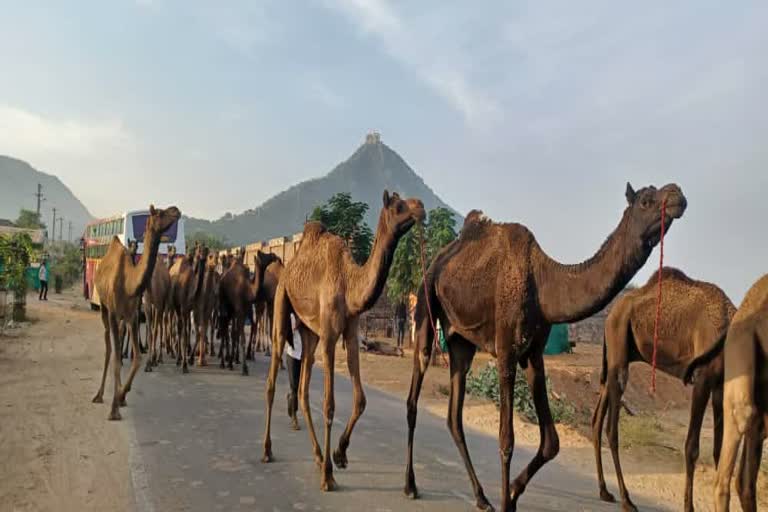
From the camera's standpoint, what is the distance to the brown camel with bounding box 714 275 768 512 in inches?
127

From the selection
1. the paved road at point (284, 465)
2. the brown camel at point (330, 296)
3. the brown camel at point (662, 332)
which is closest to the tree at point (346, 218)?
the paved road at point (284, 465)

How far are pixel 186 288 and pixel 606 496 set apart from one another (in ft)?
34.4

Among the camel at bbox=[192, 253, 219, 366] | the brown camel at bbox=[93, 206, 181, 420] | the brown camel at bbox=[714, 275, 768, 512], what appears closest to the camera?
the brown camel at bbox=[714, 275, 768, 512]

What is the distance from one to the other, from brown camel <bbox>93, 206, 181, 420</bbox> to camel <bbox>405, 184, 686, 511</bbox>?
4.38m

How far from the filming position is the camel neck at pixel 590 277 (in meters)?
4.02

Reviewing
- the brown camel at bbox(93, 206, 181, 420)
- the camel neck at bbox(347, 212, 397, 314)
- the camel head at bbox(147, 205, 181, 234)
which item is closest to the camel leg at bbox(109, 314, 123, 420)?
the brown camel at bbox(93, 206, 181, 420)

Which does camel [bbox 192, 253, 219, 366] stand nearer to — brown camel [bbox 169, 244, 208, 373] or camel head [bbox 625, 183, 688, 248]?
brown camel [bbox 169, 244, 208, 373]

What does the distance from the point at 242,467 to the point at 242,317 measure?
24.5 feet

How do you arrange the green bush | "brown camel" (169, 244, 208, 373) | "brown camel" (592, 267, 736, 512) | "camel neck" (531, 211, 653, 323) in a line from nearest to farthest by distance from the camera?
1. "camel neck" (531, 211, 653, 323)
2. "brown camel" (592, 267, 736, 512)
3. the green bush
4. "brown camel" (169, 244, 208, 373)

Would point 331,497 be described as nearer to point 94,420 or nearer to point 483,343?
point 483,343

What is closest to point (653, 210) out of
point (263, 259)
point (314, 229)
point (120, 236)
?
point (314, 229)

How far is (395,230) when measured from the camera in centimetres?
512

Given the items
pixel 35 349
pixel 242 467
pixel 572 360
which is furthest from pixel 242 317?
pixel 572 360

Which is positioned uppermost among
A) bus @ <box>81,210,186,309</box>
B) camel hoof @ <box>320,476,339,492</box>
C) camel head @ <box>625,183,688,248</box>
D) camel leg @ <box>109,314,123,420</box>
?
bus @ <box>81,210,186,309</box>
